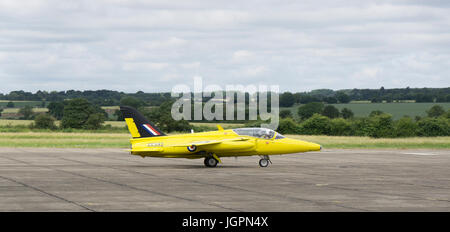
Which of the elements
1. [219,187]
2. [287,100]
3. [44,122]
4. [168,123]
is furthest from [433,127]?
[219,187]

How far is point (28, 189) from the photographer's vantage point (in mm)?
21156

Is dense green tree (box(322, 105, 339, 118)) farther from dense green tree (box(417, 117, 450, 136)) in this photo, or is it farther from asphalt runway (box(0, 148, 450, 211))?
asphalt runway (box(0, 148, 450, 211))

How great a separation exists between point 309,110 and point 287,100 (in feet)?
72.9

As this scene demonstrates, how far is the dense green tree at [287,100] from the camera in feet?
512

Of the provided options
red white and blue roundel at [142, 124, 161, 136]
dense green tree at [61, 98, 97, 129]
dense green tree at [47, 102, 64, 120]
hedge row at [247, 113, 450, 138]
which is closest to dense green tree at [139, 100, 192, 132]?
hedge row at [247, 113, 450, 138]

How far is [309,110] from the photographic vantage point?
13638cm

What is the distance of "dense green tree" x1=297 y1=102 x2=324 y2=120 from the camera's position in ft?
434

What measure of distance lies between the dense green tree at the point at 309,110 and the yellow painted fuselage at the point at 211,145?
3804 inches

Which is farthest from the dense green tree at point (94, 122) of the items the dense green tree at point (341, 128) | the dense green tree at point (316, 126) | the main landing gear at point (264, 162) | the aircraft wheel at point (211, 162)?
the main landing gear at point (264, 162)

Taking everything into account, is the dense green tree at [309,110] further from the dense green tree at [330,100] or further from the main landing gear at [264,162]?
the main landing gear at [264,162]

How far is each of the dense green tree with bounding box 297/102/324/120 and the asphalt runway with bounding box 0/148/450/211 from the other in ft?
322

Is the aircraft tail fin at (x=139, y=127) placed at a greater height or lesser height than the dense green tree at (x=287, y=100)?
lesser
